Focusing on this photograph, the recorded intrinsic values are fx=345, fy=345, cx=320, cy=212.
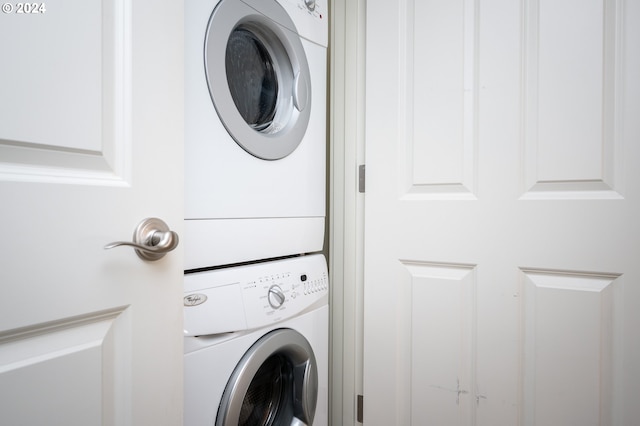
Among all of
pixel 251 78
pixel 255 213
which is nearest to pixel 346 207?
pixel 255 213

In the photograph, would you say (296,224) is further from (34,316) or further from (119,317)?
(34,316)

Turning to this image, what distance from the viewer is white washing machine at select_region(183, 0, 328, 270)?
73 cm

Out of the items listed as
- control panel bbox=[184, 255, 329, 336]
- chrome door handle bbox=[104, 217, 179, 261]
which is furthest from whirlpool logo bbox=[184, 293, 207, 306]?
→ chrome door handle bbox=[104, 217, 179, 261]

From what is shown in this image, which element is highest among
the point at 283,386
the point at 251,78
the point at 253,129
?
the point at 251,78

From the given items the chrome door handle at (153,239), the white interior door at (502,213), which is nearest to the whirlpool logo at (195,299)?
the chrome door handle at (153,239)

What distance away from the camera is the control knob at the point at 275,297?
876 millimetres

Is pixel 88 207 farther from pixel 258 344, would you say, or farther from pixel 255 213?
pixel 258 344

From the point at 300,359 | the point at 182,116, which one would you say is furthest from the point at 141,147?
the point at 300,359

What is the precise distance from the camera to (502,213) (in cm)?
96

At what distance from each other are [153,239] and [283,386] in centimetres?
68

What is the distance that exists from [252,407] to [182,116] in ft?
2.52

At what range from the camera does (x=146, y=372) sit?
578mm

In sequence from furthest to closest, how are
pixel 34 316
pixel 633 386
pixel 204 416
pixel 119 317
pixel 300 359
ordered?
pixel 300 359 < pixel 633 386 < pixel 204 416 < pixel 119 317 < pixel 34 316

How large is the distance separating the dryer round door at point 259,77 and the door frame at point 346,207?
192mm
